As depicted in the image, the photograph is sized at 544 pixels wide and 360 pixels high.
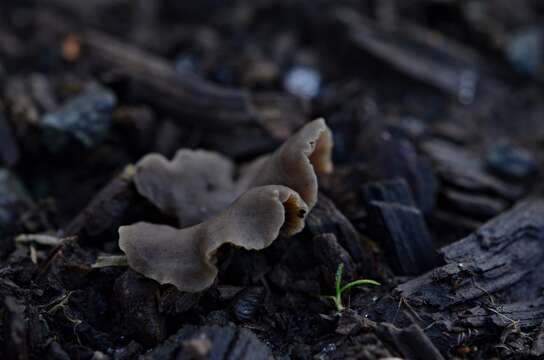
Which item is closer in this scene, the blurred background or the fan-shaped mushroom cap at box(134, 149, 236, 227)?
the fan-shaped mushroom cap at box(134, 149, 236, 227)

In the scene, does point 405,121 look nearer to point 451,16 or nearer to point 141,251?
point 451,16

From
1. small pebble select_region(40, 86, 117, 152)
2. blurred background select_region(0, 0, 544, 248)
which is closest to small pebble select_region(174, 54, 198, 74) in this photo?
blurred background select_region(0, 0, 544, 248)

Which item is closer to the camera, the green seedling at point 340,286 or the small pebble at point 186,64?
the green seedling at point 340,286

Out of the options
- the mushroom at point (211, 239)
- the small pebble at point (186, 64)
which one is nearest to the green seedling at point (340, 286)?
the mushroom at point (211, 239)

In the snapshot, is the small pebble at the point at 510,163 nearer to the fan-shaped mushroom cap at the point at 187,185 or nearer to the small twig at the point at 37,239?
the fan-shaped mushroom cap at the point at 187,185

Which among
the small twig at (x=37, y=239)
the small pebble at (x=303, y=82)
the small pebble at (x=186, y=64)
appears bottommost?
the small twig at (x=37, y=239)

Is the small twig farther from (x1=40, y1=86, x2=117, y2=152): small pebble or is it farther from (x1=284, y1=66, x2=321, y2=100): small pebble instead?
(x1=284, y1=66, x2=321, y2=100): small pebble

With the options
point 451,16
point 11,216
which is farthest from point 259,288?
point 451,16

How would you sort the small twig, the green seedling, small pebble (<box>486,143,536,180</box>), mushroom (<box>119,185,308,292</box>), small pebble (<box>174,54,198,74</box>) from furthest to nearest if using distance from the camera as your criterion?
small pebble (<box>174,54,198,74</box>) → small pebble (<box>486,143,536,180</box>) → the small twig → the green seedling → mushroom (<box>119,185,308,292</box>)

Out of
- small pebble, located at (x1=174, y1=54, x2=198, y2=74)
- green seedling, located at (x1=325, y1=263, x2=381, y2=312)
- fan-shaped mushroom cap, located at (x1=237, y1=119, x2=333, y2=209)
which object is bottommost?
green seedling, located at (x1=325, y1=263, x2=381, y2=312)
